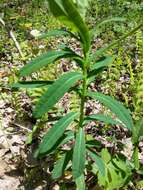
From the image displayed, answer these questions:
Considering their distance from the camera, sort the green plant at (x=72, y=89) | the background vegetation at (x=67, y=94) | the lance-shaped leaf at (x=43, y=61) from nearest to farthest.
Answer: the green plant at (x=72, y=89) → the lance-shaped leaf at (x=43, y=61) → the background vegetation at (x=67, y=94)

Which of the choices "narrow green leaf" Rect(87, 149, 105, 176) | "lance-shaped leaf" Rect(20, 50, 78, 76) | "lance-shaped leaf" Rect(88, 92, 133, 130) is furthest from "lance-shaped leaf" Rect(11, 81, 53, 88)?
"narrow green leaf" Rect(87, 149, 105, 176)

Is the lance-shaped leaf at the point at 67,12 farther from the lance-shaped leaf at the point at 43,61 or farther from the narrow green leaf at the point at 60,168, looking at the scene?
the narrow green leaf at the point at 60,168

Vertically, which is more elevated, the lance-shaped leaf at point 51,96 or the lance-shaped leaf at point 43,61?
the lance-shaped leaf at point 43,61

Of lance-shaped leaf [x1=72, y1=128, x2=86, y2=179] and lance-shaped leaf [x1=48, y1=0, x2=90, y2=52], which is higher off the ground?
lance-shaped leaf [x1=48, y1=0, x2=90, y2=52]

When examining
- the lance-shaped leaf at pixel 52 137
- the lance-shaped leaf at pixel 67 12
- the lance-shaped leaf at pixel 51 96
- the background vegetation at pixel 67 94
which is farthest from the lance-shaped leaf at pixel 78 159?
the lance-shaped leaf at pixel 67 12

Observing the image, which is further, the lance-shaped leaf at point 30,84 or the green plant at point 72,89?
the lance-shaped leaf at point 30,84

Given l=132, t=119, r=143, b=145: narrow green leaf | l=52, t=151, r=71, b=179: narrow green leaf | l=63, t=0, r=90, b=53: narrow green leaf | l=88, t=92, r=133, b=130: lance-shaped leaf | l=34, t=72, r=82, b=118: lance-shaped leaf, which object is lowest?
l=52, t=151, r=71, b=179: narrow green leaf

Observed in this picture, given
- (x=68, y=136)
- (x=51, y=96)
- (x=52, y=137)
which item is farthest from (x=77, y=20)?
(x=68, y=136)

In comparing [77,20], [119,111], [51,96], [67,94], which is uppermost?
[77,20]

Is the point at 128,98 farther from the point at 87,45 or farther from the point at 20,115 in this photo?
the point at 87,45

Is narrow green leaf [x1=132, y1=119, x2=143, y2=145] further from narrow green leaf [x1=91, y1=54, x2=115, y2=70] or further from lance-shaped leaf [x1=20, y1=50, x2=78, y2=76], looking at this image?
lance-shaped leaf [x1=20, y1=50, x2=78, y2=76]

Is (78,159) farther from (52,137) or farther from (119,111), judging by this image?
(119,111)

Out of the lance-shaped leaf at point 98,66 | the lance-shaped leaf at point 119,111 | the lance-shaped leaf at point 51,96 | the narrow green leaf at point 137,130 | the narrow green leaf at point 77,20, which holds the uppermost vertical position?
the narrow green leaf at point 77,20

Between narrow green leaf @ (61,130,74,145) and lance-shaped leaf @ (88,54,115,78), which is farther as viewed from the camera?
narrow green leaf @ (61,130,74,145)
